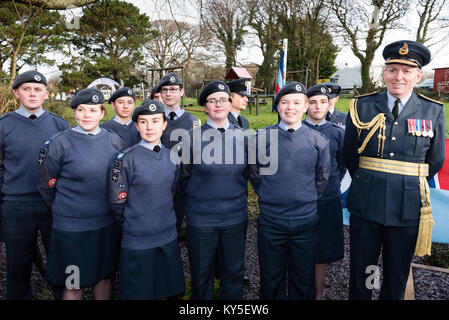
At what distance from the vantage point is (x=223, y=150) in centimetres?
265

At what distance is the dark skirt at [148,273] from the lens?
94.0 inches

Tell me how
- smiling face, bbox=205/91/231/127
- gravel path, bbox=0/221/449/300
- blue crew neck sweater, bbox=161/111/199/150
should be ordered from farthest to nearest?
blue crew neck sweater, bbox=161/111/199/150 < gravel path, bbox=0/221/449/300 < smiling face, bbox=205/91/231/127

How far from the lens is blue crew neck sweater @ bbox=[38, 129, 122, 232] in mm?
2451

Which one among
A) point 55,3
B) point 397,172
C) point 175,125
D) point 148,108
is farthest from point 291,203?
point 55,3

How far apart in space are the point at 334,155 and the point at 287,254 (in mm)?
1122

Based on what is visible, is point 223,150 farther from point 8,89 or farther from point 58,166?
point 8,89

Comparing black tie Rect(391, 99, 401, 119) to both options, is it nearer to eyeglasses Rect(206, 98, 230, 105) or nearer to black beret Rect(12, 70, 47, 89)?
eyeglasses Rect(206, 98, 230, 105)

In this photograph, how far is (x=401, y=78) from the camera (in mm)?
2424

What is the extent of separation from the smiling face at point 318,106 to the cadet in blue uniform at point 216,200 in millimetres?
872

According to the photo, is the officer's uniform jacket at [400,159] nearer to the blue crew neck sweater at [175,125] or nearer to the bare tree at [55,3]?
the blue crew neck sweater at [175,125]

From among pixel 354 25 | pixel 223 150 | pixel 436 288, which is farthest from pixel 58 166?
pixel 354 25

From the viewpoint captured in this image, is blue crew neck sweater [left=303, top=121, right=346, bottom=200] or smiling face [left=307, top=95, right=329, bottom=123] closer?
blue crew neck sweater [left=303, top=121, right=346, bottom=200]

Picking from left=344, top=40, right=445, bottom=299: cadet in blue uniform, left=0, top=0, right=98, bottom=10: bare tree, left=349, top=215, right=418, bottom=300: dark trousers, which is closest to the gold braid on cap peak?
left=344, top=40, right=445, bottom=299: cadet in blue uniform

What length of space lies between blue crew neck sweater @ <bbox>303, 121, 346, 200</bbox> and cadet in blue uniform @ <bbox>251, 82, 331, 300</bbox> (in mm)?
349
